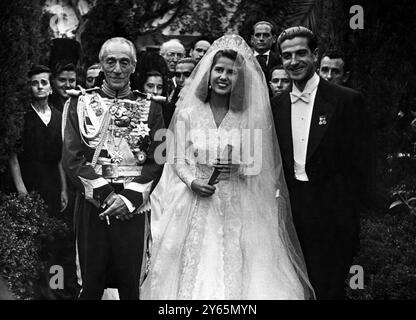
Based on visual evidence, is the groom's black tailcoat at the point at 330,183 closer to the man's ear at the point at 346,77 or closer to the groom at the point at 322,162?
the groom at the point at 322,162

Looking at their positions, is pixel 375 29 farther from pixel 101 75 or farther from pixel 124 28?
pixel 124 28

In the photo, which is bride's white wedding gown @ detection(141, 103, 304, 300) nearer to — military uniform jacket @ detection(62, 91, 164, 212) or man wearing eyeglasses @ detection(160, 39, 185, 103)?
military uniform jacket @ detection(62, 91, 164, 212)

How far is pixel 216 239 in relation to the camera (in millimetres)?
7770

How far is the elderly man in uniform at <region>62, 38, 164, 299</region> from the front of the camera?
737 cm

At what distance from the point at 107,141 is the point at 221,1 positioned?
774cm

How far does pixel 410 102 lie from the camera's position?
8.93 m

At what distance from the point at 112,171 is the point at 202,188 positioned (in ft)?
2.34

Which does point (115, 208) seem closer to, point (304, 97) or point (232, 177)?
point (232, 177)

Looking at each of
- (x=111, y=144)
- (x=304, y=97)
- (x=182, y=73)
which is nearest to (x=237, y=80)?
(x=304, y=97)

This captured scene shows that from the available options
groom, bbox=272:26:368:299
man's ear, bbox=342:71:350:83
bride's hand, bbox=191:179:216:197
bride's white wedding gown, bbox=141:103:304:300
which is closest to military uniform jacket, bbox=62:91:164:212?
bride's hand, bbox=191:179:216:197

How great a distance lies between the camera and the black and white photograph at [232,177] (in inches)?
295
